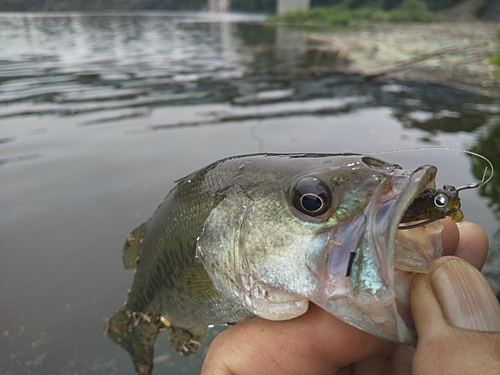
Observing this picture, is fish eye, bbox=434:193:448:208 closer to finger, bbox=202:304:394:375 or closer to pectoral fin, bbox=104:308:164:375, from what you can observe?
finger, bbox=202:304:394:375

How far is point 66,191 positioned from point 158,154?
1.72 meters

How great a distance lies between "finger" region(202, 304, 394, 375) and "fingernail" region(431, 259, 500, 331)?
418 millimetres

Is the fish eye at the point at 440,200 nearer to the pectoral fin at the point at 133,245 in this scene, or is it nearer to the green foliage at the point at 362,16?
the pectoral fin at the point at 133,245

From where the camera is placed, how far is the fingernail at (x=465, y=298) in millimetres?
1391

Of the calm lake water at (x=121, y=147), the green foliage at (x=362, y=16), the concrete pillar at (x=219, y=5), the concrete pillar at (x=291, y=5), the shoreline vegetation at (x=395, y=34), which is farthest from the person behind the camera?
the concrete pillar at (x=219, y=5)

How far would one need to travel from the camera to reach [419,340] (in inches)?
56.5

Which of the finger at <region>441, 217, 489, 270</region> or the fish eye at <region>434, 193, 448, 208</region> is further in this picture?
the finger at <region>441, 217, 489, 270</region>

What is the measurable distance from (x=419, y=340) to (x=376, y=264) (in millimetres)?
353

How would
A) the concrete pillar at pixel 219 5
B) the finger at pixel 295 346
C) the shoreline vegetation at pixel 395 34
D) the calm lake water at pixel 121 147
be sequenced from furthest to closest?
the concrete pillar at pixel 219 5 < the shoreline vegetation at pixel 395 34 < the calm lake water at pixel 121 147 < the finger at pixel 295 346

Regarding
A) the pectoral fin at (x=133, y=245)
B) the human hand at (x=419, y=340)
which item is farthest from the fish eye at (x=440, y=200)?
the pectoral fin at (x=133, y=245)

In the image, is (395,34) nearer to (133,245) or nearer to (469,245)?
(469,245)

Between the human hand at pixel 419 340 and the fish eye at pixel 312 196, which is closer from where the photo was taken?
the human hand at pixel 419 340

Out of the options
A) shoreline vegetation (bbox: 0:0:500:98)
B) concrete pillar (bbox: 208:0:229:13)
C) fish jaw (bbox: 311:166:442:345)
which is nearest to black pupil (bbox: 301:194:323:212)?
fish jaw (bbox: 311:166:442:345)

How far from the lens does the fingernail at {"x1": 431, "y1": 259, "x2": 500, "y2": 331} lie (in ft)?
4.56
